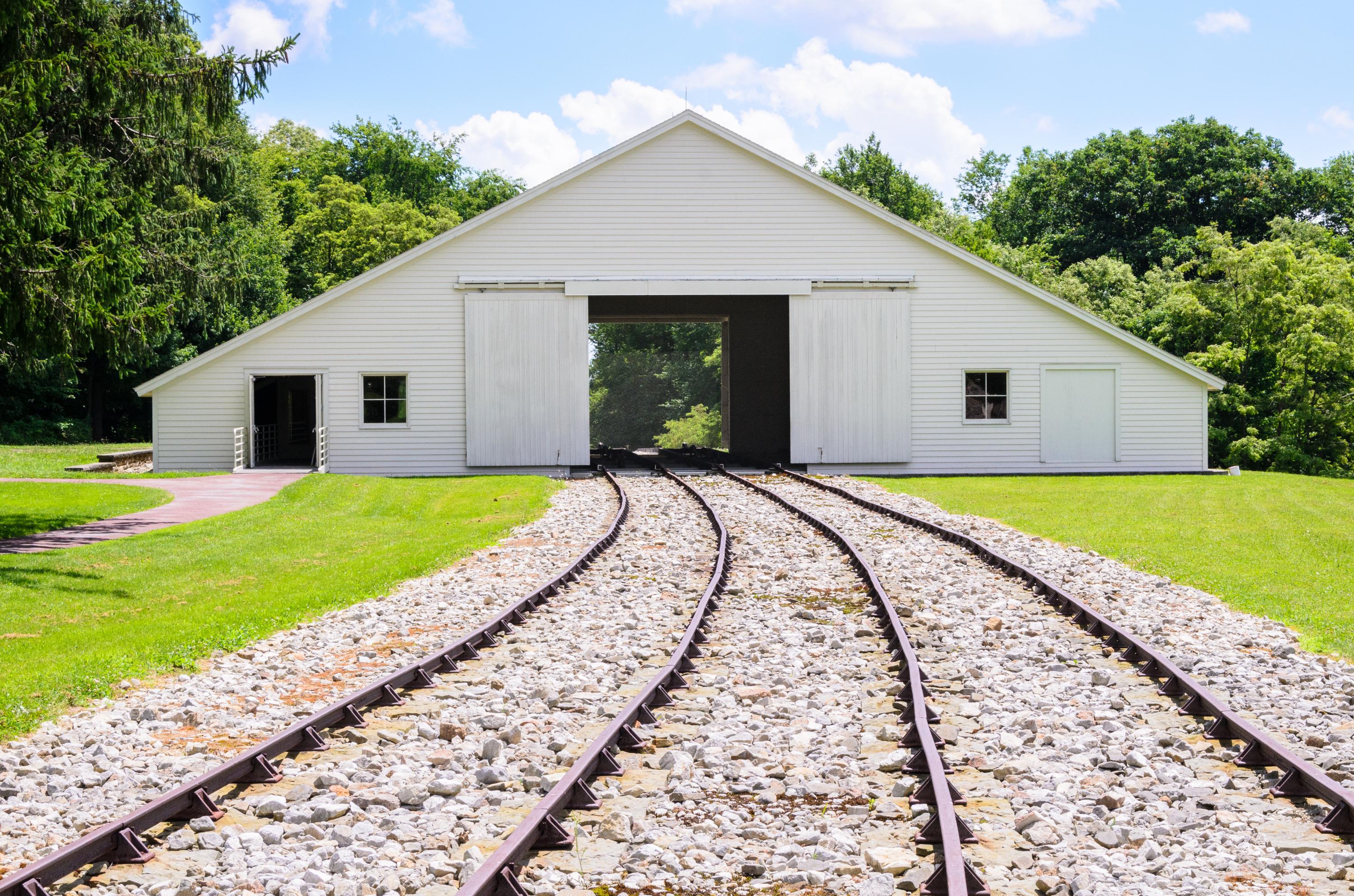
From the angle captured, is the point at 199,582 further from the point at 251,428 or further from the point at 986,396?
the point at 986,396

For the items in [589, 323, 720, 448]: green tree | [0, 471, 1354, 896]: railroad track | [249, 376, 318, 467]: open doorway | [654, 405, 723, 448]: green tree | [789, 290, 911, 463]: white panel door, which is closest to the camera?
[0, 471, 1354, 896]: railroad track

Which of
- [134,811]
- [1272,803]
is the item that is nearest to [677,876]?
[134,811]

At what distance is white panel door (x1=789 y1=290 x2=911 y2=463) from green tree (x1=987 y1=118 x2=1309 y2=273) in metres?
37.7

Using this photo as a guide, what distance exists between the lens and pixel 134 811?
466cm

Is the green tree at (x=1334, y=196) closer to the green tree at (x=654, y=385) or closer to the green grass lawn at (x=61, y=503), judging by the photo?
the green tree at (x=654, y=385)

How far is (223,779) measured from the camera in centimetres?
521

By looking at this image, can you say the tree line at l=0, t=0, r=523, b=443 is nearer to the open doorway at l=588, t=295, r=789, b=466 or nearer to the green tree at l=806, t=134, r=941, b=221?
the open doorway at l=588, t=295, r=789, b=466

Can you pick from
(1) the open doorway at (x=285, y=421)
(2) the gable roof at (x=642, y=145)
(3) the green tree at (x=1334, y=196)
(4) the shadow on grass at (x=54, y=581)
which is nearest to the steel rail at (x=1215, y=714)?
(4) the shadow on grass at (x=54, y=581)

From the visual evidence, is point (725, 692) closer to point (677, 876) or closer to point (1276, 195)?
point (677, 876)

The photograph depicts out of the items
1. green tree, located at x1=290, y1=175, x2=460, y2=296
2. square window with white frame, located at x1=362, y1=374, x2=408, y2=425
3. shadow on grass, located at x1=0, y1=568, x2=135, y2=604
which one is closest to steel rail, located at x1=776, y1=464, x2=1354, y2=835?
shadow on grass, located at x1=0, y1=568, x2=135, y2=604

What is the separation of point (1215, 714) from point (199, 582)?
9320mm

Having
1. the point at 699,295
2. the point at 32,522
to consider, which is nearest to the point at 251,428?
the point at 32,522

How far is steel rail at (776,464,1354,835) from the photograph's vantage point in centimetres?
491

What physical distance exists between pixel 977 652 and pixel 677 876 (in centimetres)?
430
